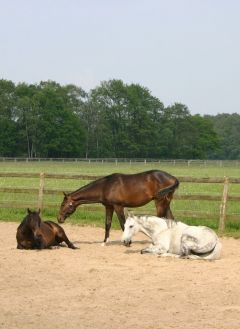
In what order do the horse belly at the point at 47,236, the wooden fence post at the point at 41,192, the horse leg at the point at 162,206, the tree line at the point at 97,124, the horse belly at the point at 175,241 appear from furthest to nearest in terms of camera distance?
1. the tree line at the point at 97,124
2. the wooden fence post at the point at 41,192
3. the horse leg at the point at 162,206
4. the horse belly at the point at 47,236
5. the horse belly at the point at 175,241

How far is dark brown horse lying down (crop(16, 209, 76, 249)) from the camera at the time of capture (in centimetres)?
941

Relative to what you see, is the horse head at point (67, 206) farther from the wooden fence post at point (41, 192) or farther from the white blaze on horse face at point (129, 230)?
the wooden fence post at point (41, 192)

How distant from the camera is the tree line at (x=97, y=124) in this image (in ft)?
259

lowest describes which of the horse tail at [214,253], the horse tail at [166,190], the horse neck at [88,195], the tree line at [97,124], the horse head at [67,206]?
the horse tail at [214,253]

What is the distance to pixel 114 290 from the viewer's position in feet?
21.7

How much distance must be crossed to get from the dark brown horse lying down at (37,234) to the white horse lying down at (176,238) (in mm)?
1384

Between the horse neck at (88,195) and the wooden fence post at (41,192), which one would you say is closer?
the horse neck at (88,195)

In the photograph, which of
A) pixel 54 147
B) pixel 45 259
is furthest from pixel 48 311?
pixel 54 147

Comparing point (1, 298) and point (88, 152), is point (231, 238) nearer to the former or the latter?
point (1, 298)

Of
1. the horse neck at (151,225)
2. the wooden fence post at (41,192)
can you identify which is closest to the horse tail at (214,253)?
the horse neck at (151,225)

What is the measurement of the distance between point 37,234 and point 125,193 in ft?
6.64

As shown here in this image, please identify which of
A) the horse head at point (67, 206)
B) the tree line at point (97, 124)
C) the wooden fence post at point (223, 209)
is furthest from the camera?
the tree line at point (97, 124)

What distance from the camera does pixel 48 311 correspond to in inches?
223

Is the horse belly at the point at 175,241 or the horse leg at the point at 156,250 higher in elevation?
the horse belly at the point at 175,241
